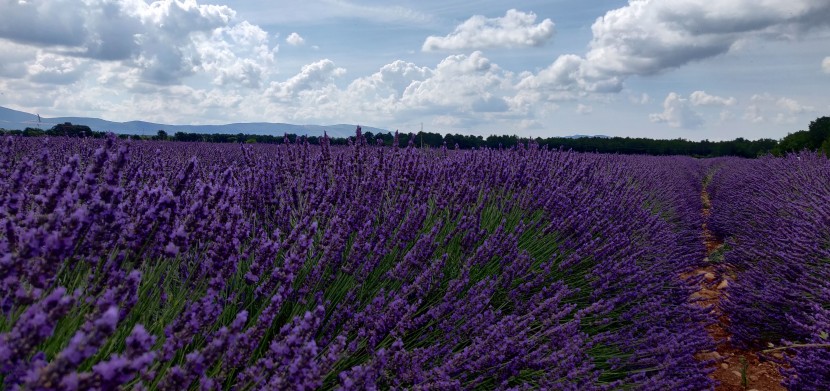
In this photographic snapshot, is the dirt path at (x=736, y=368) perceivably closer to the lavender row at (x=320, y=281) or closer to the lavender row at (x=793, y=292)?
the lavender row at (x=793, y=292)

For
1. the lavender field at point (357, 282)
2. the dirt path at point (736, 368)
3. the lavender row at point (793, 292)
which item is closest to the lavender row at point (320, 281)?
the lavender field at point (357, 282)

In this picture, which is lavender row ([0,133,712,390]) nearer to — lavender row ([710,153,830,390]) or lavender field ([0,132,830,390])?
lavender field ([0,132,830,390])

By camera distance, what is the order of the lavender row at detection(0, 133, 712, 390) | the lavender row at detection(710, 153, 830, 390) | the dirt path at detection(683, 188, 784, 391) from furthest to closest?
the dirt path at detection(683, 188, 784, 391) → the lavender row at detection(710, 153, 830, 390) → the lavender row at detection(0, 133, 712, 390)

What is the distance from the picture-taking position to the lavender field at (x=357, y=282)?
3.44 ft

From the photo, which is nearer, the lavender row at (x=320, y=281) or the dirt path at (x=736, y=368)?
the lavender row at (x=320, y=281)

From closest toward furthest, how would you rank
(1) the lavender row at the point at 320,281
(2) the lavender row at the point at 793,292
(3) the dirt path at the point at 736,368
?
(1) the lavender row at the point at 320,281 < (2) the lavender row at the point at 793,292 < (3) the dirt path at the point at 736,368

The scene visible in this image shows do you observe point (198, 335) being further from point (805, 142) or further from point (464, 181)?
point (805, 142)

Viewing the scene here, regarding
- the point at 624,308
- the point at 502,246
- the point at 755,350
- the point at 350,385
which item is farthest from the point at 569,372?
the point at 755,350

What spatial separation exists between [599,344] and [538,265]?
0.72 m

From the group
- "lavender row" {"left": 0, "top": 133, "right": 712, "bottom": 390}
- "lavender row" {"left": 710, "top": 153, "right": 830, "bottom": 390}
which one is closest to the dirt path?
"lavender row" {"left": 710, "top": 153, "right": 830, "bottom": 390}

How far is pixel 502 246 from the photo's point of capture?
2.77 metres

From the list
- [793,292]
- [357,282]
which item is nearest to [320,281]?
[357,282]

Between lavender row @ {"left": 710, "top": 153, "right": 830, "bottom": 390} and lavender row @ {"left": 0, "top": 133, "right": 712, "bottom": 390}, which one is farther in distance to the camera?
lavender row @ {"left": 710, "top": 153, "right": 830, "bottom": 390}

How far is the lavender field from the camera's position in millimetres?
1048
